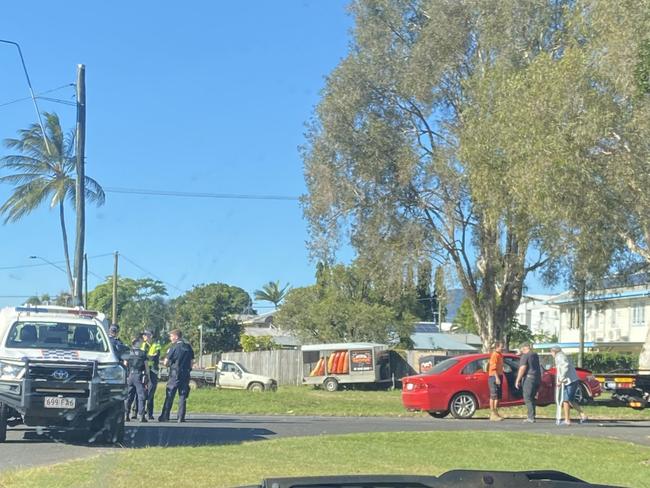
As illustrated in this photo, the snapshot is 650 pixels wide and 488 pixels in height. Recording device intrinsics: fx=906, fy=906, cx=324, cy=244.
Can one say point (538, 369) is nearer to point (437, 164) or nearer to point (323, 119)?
point (437, 164)

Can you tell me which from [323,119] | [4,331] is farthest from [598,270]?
[4,331]

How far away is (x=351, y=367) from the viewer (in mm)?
45625

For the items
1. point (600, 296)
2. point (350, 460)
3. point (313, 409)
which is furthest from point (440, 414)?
point (600, 296)

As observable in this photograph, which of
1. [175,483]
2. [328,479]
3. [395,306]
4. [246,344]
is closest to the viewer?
[328,479]

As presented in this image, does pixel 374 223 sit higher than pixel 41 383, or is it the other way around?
pixel 374 223

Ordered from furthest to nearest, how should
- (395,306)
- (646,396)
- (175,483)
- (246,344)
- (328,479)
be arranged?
(246,344), (395,306), (646,396), (175,483), (328,479)

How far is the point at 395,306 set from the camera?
58531 mm

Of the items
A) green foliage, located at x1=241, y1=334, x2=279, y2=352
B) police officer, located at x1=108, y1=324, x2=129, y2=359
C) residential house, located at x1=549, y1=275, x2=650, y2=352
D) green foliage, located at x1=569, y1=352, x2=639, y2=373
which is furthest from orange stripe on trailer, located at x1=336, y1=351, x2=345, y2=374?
police officer, located at x1=108, y1=324, x2=129, y2=359

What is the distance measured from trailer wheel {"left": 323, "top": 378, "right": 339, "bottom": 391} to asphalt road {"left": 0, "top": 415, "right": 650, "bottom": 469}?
84.3ft

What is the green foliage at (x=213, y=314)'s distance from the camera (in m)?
48.8

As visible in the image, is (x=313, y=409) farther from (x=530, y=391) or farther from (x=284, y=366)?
(x=284, y=366)

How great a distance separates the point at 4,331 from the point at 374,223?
21.3m

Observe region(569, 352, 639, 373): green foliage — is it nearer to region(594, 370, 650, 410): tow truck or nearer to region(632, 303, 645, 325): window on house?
region(632, 303, 645, 325): window on house

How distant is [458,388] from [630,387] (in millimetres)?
6509
